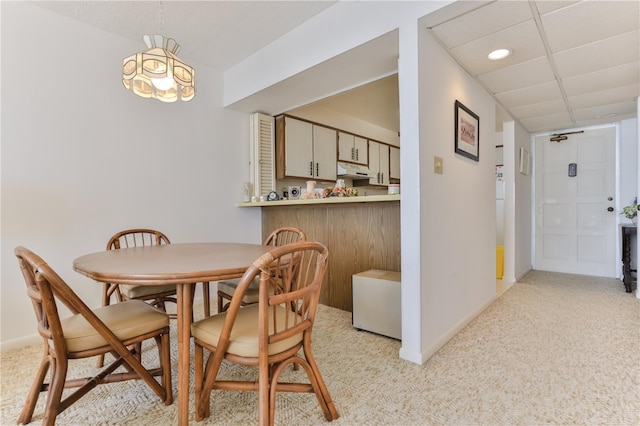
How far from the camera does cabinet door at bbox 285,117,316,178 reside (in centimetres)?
379

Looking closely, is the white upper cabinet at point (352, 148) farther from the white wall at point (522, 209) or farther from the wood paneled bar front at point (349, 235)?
the white wall at point (522, 209)

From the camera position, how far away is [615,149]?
4.22 metres

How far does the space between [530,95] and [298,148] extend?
2.54m

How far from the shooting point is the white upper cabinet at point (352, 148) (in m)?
4.64

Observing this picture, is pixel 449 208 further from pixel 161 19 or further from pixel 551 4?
pixel 161 19

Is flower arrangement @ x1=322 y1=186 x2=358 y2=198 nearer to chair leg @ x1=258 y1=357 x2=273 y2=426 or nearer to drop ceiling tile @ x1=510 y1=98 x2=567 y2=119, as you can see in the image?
chair leg @ x1=258 y1=357 x2=273 y2=426

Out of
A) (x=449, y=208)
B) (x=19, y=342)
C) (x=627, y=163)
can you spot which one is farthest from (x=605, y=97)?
(x=19, y=342)

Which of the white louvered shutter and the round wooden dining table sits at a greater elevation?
the white louvered shutter

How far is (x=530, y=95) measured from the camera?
3.18 metres

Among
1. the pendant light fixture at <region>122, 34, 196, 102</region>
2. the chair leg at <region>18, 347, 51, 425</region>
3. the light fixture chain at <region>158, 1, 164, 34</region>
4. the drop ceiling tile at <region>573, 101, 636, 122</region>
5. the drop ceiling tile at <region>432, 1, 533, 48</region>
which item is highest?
the light fixture chain at <region>158, 1, 164, 34</region>

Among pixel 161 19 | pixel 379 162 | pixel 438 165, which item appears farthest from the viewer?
pixel 379 162

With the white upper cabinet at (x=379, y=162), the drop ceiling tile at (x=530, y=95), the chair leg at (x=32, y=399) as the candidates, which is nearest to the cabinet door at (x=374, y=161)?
the white upper cabinet at (x=379, y=162)

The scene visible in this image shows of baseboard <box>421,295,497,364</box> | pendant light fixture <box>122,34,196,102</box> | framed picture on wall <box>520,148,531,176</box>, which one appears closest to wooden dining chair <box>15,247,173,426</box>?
pendant light fixture <box>122,34,196,102</box>

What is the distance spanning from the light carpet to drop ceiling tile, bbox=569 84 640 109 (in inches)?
83.9
